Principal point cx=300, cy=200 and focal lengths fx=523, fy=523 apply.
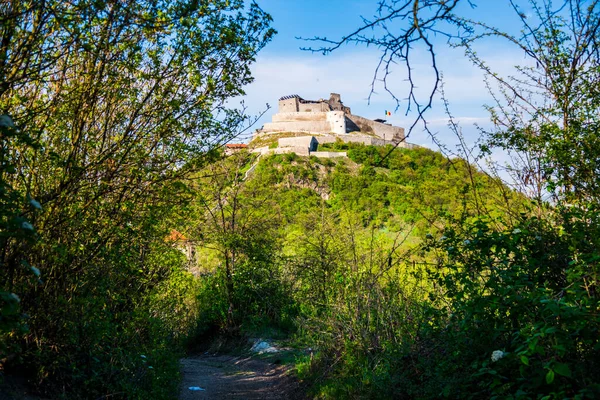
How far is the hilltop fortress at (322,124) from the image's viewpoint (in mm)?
73938

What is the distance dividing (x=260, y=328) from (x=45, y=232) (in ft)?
31.9

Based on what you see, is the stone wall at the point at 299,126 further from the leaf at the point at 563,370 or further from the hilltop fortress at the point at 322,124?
the leaf at the point at 563,370

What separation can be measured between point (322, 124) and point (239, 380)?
235ft

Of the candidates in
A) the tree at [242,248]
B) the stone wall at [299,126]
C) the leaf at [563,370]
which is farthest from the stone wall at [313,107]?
the leaf at [563,370]

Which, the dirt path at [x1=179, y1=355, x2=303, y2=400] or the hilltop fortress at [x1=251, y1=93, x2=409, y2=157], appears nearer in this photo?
the dirt path at [x1=179, y1=355, x2=303, y2=400]

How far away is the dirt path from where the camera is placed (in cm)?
790

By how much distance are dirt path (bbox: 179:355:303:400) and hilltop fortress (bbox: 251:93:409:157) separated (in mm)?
59428

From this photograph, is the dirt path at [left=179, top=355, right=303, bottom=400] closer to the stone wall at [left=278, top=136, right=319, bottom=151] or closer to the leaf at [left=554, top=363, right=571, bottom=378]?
the leaf at [left=554, top=363, right=571, bottom=378]

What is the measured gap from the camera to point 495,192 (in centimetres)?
603

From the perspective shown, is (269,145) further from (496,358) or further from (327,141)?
(496,358)

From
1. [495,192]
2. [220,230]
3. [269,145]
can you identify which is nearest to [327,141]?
[269,145]

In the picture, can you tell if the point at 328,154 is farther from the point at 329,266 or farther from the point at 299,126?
the point at 329,266

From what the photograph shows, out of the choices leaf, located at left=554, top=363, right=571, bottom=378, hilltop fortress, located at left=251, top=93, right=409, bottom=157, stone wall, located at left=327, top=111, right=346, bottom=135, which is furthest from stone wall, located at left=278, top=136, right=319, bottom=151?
leaf, located at left=554, top=363, right=571, bottom=378

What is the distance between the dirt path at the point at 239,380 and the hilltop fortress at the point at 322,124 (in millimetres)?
59428
